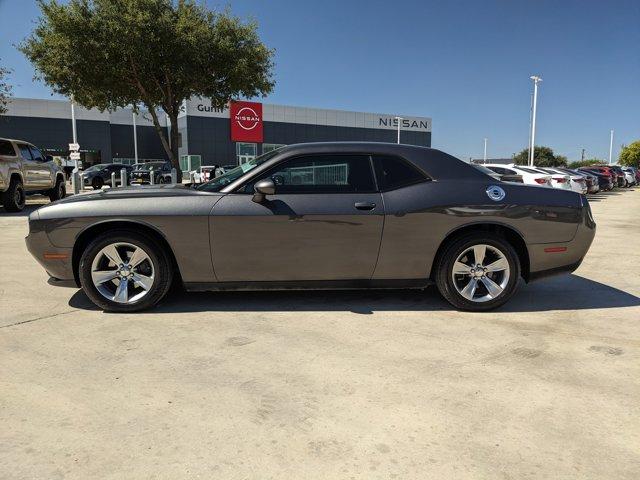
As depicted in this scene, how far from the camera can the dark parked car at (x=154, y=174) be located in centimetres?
2820

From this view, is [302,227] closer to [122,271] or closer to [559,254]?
[122,271]

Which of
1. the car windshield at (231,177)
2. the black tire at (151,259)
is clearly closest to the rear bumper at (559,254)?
the car windshield at (231,177)

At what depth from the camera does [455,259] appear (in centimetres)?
457

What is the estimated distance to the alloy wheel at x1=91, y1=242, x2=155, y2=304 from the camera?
4.39m

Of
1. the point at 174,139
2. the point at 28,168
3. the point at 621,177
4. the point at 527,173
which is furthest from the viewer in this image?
the point at 621,177

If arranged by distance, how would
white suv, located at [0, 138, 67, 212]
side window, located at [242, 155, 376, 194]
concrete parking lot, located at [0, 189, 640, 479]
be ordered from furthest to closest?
white suv, located at [0, 138, 67, 212]
side window, located at [242, 155, 376, 194]
concrete parking lot, located at [0, 189, 640, 479]

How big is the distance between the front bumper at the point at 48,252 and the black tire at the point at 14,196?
1031 centimetres

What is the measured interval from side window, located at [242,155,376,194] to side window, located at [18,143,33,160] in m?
12.0

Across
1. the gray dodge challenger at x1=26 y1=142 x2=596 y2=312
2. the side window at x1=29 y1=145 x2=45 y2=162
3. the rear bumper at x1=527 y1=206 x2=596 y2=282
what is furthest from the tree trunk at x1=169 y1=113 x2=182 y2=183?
the rear bumper at x1=527 y1=206 x2=596 y2=282

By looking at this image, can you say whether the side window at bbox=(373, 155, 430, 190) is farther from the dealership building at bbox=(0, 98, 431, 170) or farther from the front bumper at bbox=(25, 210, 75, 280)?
the dealership building at bbox=(0, 98, 431, 170)

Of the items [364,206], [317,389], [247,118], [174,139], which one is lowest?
[317,389]

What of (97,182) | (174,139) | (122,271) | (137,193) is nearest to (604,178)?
(174,139)

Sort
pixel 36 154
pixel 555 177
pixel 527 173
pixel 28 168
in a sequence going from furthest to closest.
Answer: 1. pixel 527 173
2. pixel 555 177
3. pixel 36 154
4. pixel 28 168

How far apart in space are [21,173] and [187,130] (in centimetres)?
5007
